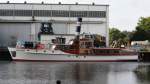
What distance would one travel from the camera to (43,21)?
136 meters

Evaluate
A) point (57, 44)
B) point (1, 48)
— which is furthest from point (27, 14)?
point (57, 44)

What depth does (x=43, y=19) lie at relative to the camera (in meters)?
136

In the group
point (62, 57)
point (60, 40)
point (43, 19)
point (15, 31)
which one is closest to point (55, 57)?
point (62, 57)

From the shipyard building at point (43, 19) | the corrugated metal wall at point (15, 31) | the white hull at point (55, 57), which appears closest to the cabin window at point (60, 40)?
the white hull at point (55, 57)

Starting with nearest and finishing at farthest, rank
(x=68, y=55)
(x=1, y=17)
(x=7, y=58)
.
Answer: (x=68, y=55), (x=7, y=58), (x=1, y=17)

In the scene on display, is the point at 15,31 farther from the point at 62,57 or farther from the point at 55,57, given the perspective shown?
the point at 62,57

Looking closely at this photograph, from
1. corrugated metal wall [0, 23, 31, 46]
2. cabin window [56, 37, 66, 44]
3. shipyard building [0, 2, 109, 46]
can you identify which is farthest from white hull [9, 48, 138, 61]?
corrugated metal wall [0, 23, 31, 46]

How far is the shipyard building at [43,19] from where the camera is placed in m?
135

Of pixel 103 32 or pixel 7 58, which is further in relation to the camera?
pixel 103 32

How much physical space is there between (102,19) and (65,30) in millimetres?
8621

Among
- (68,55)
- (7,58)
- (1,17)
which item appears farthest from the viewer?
(1,17)

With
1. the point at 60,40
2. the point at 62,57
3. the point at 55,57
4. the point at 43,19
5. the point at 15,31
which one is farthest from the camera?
the point at 43,19

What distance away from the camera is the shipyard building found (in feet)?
442

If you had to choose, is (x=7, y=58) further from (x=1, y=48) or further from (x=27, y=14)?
(x=27, y=14)
